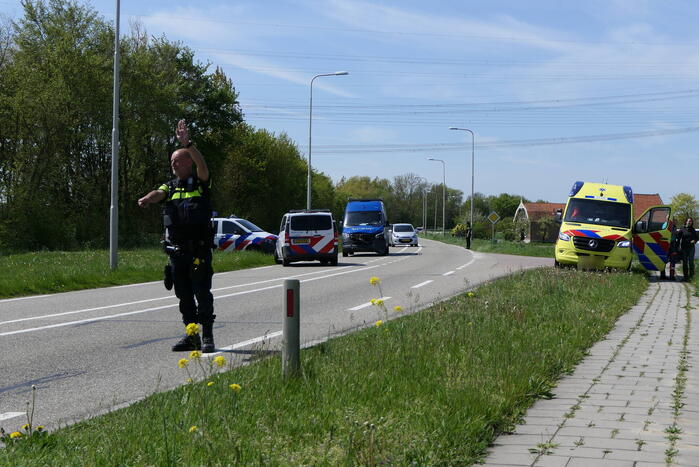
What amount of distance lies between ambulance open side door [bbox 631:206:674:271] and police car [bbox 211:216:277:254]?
46.7 ft

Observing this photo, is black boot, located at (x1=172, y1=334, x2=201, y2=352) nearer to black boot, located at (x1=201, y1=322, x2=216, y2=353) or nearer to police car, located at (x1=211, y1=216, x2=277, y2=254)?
black boot, located at (x1=201, y1=322, x2=216, y2=353)

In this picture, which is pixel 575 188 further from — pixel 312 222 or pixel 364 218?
pixel 364 218

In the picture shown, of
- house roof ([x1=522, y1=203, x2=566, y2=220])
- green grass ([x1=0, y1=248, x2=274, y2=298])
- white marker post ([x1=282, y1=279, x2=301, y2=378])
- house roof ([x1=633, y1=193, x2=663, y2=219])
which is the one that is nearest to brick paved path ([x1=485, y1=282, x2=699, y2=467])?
white marker post ([x1=282, y1=279, x2=301, y2=378])

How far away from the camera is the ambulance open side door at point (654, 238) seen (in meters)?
21.2

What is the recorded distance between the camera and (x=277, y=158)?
212 feet

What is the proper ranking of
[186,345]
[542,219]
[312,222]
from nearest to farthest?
[186,345], [312,222], [542,219]

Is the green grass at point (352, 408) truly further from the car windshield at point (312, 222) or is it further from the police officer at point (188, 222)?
the car windshield at point (312, 222)

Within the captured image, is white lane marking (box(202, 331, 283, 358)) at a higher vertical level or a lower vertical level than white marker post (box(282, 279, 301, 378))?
lower

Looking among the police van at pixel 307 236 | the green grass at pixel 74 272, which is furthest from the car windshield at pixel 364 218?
the green grass at pixel 74 272

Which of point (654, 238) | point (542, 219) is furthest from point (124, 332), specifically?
point (542, 219)

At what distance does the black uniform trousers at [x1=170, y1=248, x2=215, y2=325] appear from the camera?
24.5ft

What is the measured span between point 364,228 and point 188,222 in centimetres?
2919

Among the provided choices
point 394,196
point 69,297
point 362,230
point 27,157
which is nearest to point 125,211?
point 27,157

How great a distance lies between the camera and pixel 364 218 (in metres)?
37.2
